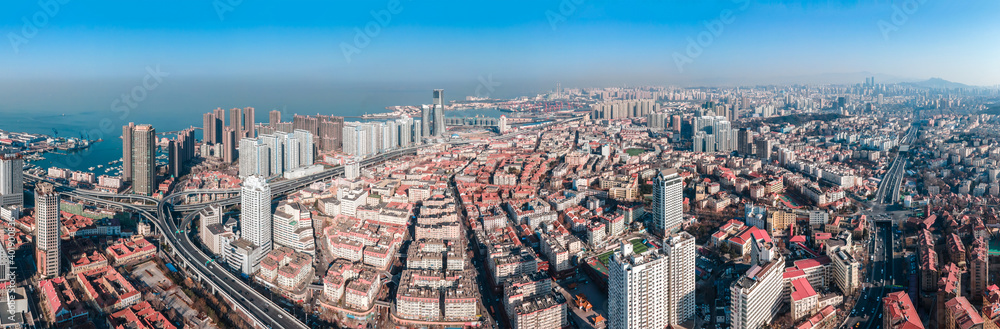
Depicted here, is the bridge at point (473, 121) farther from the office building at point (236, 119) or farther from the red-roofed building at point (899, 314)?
the red-roofed building at point (899, 314)

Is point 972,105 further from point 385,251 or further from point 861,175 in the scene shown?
point 385,251

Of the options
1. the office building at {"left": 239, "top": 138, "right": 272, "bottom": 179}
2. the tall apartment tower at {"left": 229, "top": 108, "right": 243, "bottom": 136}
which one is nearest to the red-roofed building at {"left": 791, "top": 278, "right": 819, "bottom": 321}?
the office building at {"left": 239, "top": 138, "right": 272, "bottom": 179}

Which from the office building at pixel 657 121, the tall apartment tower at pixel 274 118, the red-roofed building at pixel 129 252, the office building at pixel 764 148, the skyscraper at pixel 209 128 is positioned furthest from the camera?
the office building at pixel 657 121

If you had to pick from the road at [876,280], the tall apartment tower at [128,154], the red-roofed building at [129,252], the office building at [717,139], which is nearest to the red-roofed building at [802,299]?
the road at [876,280]

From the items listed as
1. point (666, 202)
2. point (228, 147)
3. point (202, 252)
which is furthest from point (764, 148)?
point (228, 147)

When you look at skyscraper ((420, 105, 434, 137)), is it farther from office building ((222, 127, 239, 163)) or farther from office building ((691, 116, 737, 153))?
office building ((691, 116, 737, 153))

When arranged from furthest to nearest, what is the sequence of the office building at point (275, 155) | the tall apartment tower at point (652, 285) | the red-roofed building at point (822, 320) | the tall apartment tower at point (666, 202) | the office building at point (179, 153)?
1. the office building at point (275, 155)
2. the office building at point (179, 153)
3. the tall apartment tower at point (666, 202)
4. the red-roofed building at point (822, 320)
5. the tall apartment tower at point (652, 285)

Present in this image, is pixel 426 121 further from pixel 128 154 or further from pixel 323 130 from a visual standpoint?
pixel 128 154
